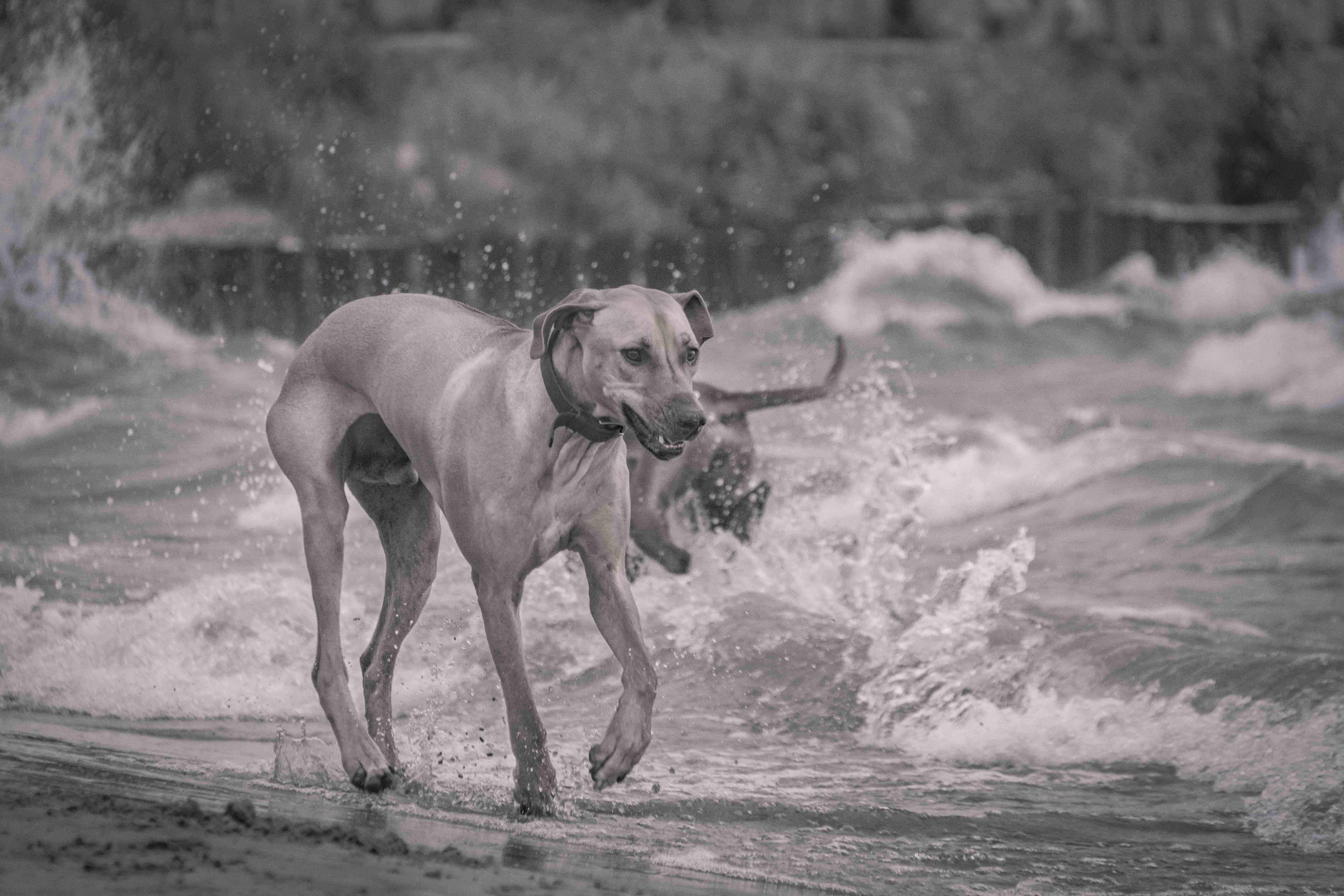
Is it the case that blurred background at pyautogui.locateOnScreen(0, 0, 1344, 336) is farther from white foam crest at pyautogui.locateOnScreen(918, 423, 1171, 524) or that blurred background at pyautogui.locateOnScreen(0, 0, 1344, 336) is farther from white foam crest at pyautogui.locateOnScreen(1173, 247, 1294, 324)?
white foam crest at pyautogui.locateOnScreen(918, 423, 1171, 524)

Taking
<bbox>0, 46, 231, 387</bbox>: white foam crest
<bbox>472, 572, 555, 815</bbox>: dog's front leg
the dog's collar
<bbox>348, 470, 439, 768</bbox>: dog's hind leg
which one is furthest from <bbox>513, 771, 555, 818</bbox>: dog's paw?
<bbox>0, 46, 231, 387</bbox>: white foam crest

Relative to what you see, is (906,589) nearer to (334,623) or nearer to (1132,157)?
(334,623)

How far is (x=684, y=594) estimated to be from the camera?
6.48 metres

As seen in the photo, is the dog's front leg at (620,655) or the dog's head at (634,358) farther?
the dog's front leg at (620,655)

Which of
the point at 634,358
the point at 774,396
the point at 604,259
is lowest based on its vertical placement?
the point at 774,396

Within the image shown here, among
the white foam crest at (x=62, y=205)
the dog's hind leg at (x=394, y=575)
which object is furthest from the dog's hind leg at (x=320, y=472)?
the white foam crest at (x=62, y=205)

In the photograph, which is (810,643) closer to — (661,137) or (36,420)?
(36,420)

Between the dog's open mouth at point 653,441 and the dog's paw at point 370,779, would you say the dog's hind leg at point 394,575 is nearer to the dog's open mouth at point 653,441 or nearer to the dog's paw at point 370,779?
the dog's paw at point 370,779

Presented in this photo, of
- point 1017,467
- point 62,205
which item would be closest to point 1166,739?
point 1017,467

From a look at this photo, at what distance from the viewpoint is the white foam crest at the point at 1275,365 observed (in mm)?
14664

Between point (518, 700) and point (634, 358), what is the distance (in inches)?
33.0

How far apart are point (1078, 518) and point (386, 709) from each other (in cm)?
706

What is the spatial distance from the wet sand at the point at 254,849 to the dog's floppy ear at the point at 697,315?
1.17m

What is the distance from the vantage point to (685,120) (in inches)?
566
